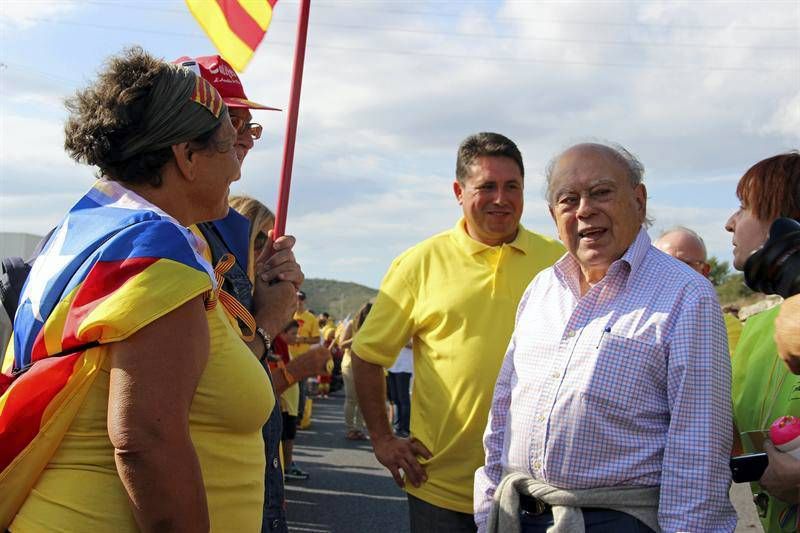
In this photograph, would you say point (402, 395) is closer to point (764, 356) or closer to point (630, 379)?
point (764, 356)

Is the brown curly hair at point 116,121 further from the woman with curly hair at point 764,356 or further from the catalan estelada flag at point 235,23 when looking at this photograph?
the woman with curly hair at point 764,356

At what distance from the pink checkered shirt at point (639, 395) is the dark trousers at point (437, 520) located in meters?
0.81

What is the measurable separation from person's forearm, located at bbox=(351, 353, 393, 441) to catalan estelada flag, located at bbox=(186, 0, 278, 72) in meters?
1.42

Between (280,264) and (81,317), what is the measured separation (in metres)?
1.20

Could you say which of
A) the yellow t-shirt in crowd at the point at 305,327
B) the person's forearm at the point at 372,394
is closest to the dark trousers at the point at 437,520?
the person's forearm at the point at 372,394

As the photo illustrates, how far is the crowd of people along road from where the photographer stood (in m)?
1.81

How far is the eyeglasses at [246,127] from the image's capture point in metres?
2.92

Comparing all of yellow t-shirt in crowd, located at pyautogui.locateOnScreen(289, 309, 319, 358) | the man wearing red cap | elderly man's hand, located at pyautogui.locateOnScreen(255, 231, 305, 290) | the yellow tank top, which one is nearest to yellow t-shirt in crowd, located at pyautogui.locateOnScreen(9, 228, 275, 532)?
the yellow tank top

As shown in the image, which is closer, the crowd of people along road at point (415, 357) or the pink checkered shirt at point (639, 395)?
the crowd of people along road at point (415, 357)

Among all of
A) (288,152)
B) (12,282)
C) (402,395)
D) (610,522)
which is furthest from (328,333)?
(610,522)

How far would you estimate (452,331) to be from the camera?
3.62 m

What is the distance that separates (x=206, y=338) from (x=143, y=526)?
0.42 m

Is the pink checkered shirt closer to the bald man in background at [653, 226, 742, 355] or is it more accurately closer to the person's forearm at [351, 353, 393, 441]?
the person's forearm at [351, 353, 393, 441]

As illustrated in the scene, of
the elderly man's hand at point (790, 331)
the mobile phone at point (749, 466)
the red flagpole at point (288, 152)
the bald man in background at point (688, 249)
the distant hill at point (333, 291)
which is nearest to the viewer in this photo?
the elderly man's hand at point (790, 331)
